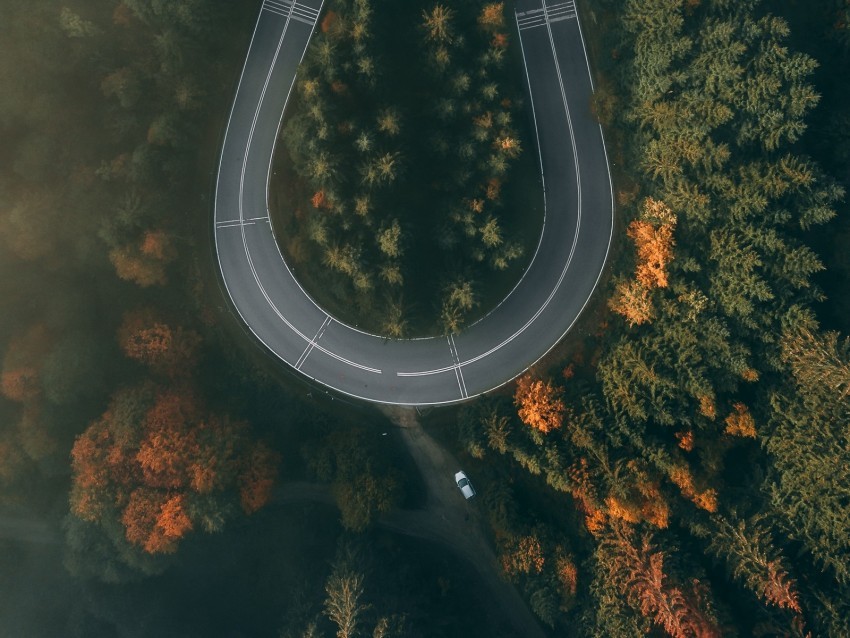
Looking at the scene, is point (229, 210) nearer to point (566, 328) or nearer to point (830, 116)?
point (566, 328)

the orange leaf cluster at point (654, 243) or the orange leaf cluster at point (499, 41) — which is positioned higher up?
the orange leaf cluster at point (499, 41)

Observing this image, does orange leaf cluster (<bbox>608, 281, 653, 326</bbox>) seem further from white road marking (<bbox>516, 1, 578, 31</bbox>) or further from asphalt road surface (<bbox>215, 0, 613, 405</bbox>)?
white road marking (<bbox>516, 1, 578, 31</bbox>)

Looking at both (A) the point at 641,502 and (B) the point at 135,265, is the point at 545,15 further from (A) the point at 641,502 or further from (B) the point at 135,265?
(A) the point at 641,502

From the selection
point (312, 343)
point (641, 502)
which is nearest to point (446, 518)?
point (641, 502)

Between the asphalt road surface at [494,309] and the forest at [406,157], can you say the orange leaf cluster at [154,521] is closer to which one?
the asphalt road surface at [494,309]

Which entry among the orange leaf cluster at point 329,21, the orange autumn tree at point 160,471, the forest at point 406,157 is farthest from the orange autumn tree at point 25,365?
the orange leaf cluster at point 329,21
